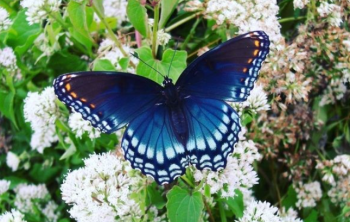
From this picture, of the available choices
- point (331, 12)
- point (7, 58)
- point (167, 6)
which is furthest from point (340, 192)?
point (7, 58)

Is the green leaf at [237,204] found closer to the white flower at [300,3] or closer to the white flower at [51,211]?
the white flower at [300,3]

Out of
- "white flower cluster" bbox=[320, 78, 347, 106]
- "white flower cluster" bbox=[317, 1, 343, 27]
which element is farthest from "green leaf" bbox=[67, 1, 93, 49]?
"white flower cluster" bbox=[320, 78, 347, 106]

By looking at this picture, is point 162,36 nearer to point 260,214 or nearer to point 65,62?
point 65,62

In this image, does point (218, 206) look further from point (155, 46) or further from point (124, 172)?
point (155, 46)

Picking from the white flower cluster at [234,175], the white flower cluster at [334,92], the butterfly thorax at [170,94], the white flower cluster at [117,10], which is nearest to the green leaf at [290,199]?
the white flower cluster at [334,92]

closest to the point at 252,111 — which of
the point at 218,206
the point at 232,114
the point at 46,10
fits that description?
the point at 232,114

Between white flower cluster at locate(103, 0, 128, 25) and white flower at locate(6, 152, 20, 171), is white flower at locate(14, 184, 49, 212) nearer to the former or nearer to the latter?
white flower at locate(6, 152, 20, 171)
